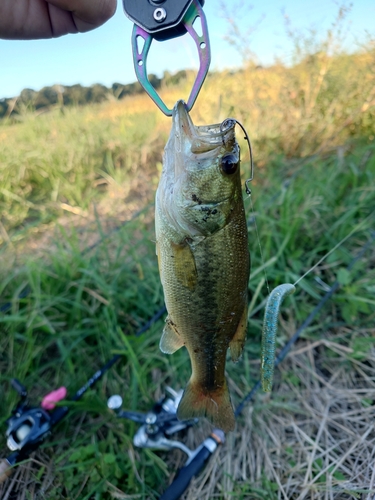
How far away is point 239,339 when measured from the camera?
126cm

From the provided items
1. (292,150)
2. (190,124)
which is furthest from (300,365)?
(292,150)

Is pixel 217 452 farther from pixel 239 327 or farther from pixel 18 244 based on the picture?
pixel 18 244

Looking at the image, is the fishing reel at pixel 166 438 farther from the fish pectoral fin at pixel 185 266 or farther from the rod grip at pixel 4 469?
the fish pectoral fin at pixel 185 266

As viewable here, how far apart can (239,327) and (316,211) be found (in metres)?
1.96

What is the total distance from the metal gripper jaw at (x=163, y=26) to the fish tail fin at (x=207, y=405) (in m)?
1.14

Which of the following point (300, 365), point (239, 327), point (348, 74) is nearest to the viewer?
point (239, 327)

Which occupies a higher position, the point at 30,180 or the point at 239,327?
the point at 30,180

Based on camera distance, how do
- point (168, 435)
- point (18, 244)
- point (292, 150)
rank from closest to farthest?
point (168, 435), point (18, 244), point (292, 150)

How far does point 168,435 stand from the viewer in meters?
1.99

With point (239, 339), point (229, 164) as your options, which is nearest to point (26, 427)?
point (239, 339)

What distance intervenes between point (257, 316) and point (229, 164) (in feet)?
5.28

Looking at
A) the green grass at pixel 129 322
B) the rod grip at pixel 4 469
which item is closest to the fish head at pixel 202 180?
the green grass at pixel 129 322

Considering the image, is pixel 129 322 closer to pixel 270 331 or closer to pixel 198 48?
pixel 270 331

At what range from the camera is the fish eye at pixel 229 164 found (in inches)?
46.8
